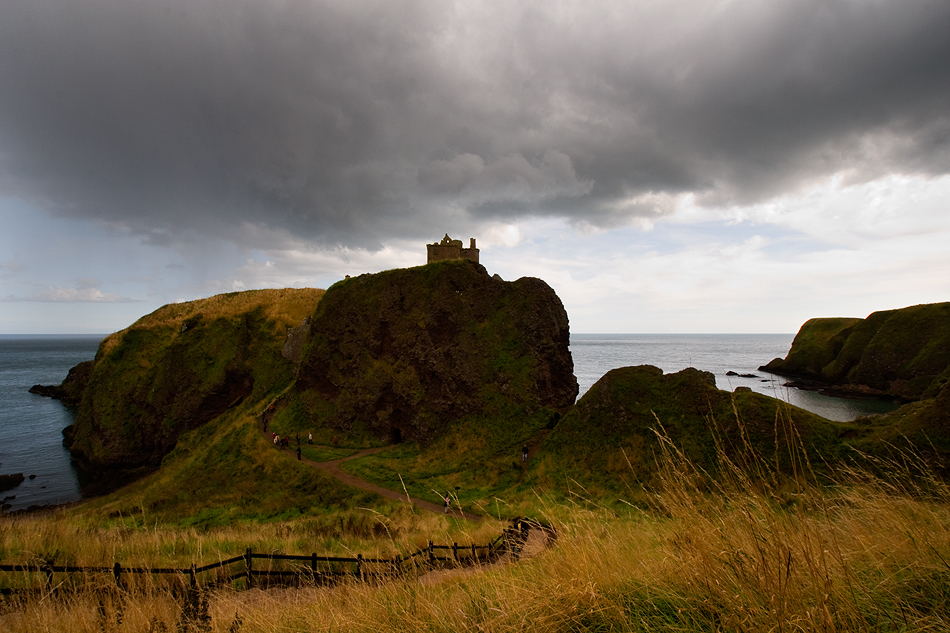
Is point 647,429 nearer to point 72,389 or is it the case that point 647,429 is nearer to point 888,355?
point 888,355

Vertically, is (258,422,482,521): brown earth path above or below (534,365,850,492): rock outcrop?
below

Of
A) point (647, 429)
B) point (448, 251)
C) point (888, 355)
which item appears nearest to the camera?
point (647, 429)

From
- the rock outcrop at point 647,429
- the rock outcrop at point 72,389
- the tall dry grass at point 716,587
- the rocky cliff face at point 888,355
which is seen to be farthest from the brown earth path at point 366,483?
the rocky cliff face at point 888,355

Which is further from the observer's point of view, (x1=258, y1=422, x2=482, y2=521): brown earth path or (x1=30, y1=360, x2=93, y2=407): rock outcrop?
(x1=30, y1=360, x2=93, y2=407): rock outcrop

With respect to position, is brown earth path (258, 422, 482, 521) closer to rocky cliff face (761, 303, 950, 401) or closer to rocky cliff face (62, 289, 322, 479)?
rocky cliff face (62, 289, 322, 479)

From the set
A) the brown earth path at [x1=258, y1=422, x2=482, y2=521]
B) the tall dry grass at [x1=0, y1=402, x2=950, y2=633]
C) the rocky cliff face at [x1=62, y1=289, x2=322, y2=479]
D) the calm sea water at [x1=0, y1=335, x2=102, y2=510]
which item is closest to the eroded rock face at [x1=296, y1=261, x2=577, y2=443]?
the brown earth path at [x1=258, y1=422, x2=482, y2=521]

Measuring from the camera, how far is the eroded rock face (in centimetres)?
3456

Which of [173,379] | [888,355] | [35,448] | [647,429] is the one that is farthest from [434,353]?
[888,355]

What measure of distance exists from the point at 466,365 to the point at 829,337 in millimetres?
108383

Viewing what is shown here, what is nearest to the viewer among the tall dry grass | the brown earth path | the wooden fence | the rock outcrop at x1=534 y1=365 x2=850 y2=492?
the tall dry grass

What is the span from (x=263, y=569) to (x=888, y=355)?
102 meters

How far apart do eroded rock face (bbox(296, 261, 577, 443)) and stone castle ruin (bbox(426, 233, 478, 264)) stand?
526 cm

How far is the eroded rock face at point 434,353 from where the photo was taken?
34.6 metres

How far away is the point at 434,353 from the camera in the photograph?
37.1m
